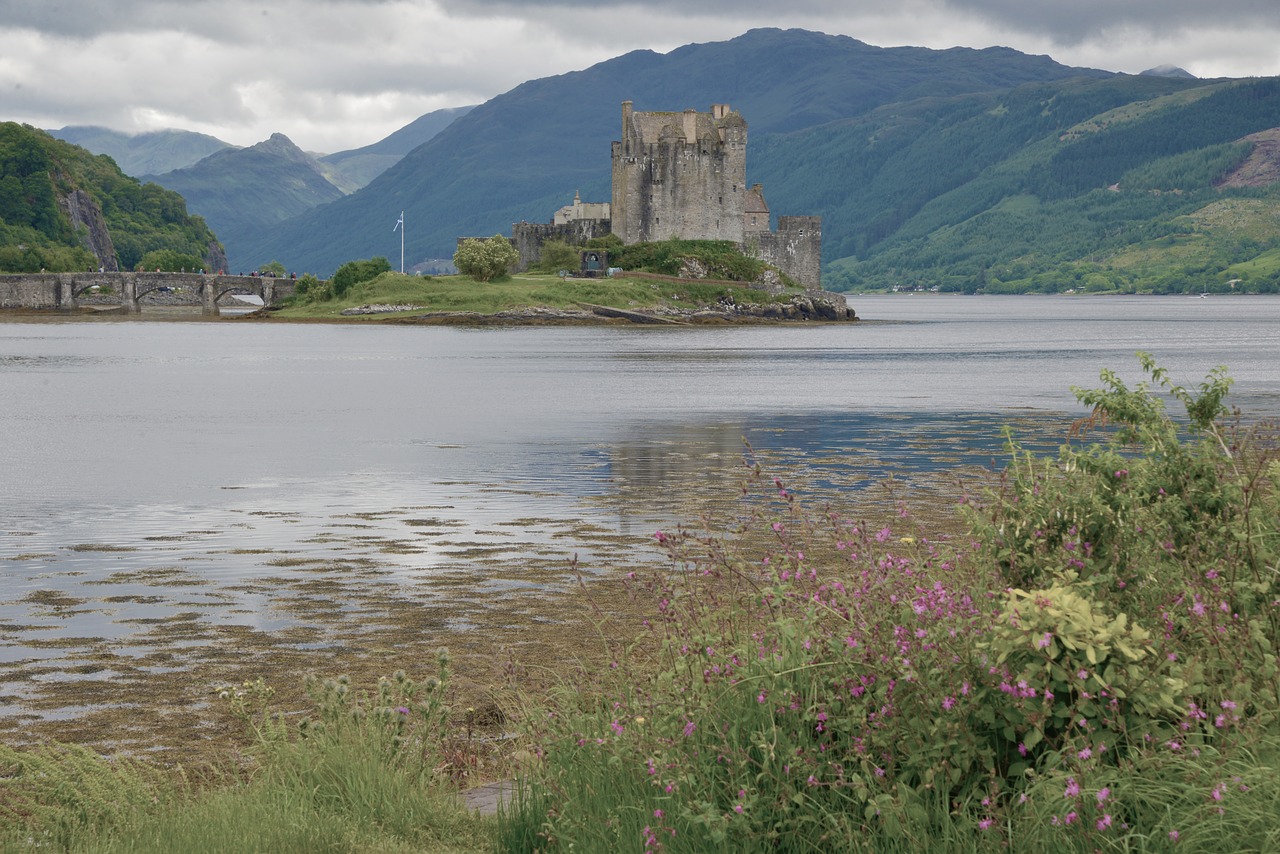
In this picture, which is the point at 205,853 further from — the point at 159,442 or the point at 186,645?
the point at 159,442

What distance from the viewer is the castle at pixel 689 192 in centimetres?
14138

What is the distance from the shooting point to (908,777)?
7113 millimetres

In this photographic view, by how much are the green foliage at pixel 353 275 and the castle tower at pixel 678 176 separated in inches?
1204

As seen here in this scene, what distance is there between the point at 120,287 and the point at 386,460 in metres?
163

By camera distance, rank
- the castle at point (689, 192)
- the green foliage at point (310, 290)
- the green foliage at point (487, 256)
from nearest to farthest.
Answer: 1. the castle at point (689, 192)
2. the green foliage at point (487, 256)
3. the green foliage at point (310, 290)

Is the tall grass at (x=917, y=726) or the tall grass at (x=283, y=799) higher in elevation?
the tall grass at (x=917, y=726)

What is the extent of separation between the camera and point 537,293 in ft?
447

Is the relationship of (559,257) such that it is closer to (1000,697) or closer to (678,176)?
(678,176)

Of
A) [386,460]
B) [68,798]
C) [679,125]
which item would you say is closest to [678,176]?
[679,125]

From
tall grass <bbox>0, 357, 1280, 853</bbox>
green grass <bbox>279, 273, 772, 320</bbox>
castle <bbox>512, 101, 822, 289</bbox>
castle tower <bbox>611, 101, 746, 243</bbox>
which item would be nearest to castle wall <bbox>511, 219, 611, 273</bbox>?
castle <bbox>512, 101, 822, 289</bbox>

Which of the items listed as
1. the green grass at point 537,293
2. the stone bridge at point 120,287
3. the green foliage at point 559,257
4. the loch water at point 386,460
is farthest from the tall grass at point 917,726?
the stone bridge at point 120,287

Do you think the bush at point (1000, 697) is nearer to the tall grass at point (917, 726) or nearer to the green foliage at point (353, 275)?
the tall grass at point (917, 726)

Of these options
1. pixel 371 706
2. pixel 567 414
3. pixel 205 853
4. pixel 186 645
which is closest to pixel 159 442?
pixel 567 414

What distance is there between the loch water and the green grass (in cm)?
4233
